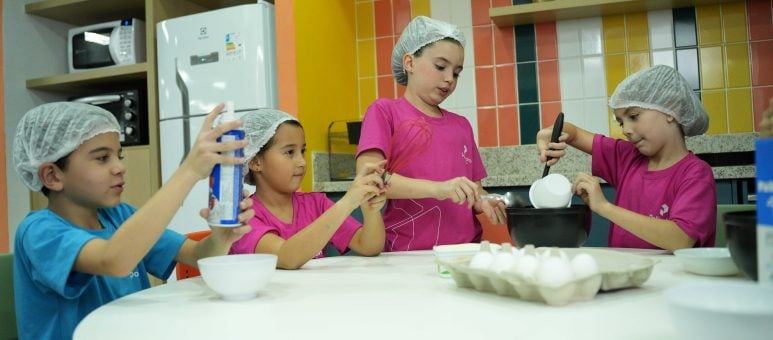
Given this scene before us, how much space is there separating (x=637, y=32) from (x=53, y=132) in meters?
2.51

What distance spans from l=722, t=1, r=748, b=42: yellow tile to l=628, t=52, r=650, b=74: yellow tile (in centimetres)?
34

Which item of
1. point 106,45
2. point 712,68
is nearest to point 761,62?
point 712,68

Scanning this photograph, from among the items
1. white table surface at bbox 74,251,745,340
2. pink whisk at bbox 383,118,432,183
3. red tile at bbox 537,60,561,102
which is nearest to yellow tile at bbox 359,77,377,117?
red tile at bbox 537,60,561,102

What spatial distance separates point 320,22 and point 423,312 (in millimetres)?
2280

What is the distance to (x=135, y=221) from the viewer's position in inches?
38.0

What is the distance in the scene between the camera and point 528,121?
9.67 ft

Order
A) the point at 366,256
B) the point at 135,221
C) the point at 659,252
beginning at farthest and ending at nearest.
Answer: the point at 366,256, the point at 659,252, the point at 135,221

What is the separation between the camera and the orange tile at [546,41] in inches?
114

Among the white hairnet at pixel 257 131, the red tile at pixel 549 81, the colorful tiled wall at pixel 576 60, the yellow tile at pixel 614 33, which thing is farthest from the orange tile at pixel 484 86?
the white hairnet at pixel 257 131

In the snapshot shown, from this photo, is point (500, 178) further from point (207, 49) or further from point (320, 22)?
point (207, 49)

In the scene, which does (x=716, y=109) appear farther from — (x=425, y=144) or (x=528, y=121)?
(x=425, y=144)

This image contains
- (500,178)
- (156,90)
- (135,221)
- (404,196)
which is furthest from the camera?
(156,90)

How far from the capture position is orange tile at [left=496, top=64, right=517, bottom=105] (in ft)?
9.75

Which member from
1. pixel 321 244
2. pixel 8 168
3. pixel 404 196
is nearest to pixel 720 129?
pixel 404 196
